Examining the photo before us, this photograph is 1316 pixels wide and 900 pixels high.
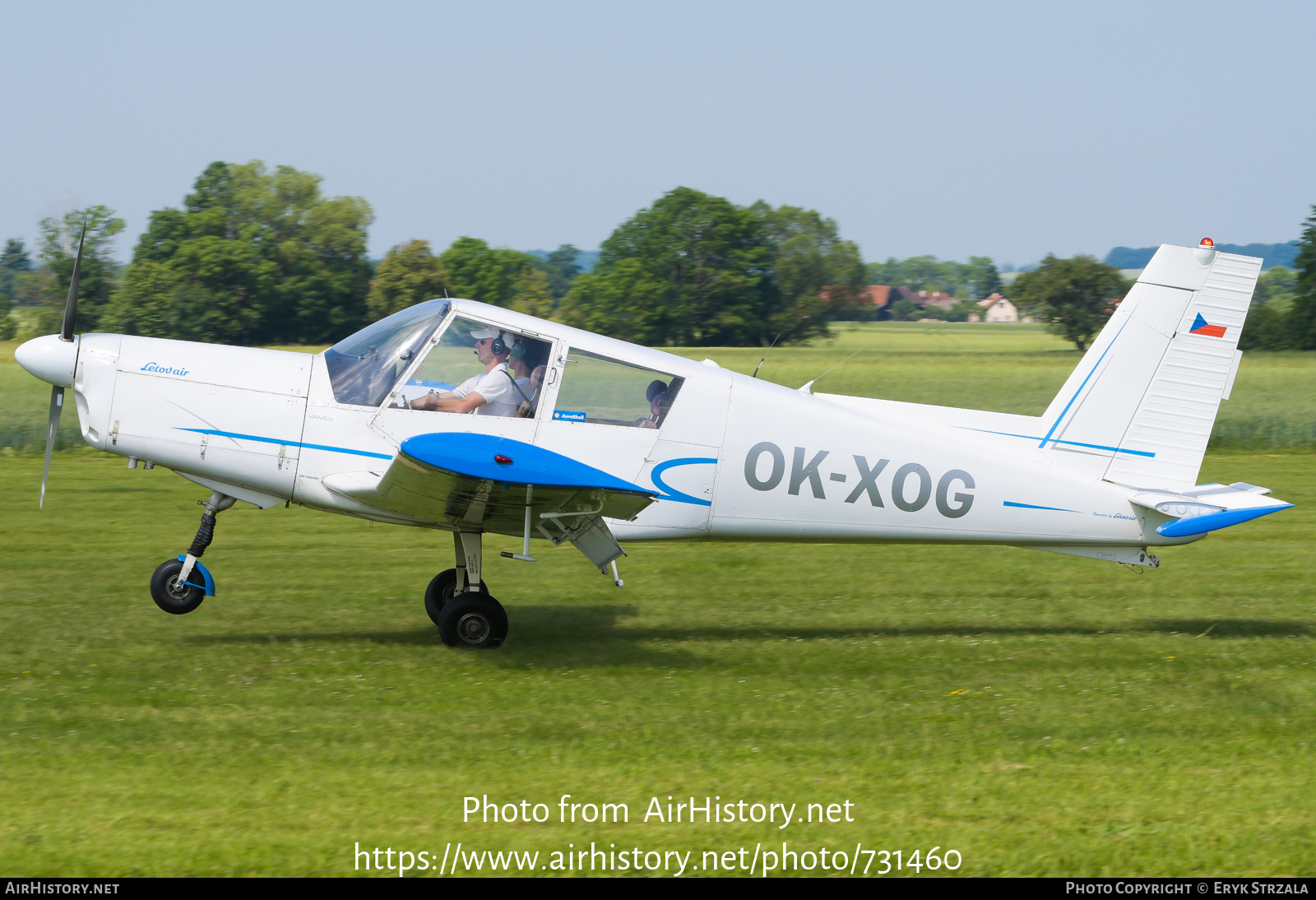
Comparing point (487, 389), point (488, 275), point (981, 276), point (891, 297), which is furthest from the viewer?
point (981, 276)

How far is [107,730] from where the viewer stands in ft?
19.3

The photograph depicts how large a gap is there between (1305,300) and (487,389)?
160 feet

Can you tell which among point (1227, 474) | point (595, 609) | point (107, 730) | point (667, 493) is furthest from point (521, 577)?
point (1227, 474)

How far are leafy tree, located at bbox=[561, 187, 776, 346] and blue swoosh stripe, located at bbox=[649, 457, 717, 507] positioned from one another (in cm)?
3876

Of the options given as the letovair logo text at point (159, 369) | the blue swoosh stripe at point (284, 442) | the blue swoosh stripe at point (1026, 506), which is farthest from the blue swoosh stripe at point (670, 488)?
the letovair logo text at point (159, 369)

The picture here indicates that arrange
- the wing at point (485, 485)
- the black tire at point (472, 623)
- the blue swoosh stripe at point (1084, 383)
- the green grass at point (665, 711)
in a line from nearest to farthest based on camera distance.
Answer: the green grass at point (665, 711), the wing at point (485, 485), the black tire at point (472, 623), the blue swoosh stripe at point (1084, 383)

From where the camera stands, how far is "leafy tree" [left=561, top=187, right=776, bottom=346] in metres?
48.6

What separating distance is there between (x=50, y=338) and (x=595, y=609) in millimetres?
4411

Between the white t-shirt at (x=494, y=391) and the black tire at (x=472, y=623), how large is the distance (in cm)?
128

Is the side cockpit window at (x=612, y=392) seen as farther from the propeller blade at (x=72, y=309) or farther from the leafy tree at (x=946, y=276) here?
the leafy tree at (x=946, y=276)

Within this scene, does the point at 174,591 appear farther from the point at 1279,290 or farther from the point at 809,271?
the point at 1279,290

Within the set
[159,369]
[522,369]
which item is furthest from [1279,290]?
[159,369]

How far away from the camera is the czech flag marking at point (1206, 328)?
319 inches

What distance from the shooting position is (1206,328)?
26.6ft
